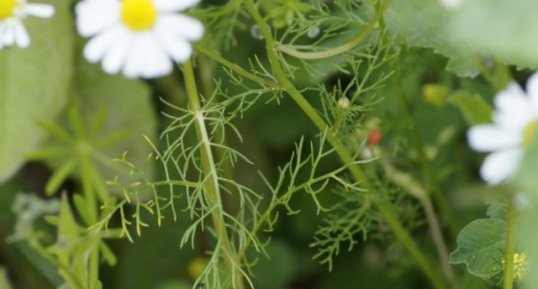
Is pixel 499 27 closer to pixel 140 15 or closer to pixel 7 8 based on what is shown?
pixel 140 15

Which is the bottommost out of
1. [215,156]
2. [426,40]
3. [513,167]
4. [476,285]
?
[476,285]

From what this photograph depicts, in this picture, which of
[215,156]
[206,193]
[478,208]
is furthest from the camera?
[478,208]

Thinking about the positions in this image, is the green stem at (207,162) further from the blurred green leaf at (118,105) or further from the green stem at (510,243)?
the blurred green leaf at (118,105)

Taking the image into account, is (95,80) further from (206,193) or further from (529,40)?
(529,40)

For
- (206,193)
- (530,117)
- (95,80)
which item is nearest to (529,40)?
(530,117)

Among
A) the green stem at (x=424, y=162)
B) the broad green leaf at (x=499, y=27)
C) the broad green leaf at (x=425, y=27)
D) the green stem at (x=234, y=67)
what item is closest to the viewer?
the broad green leaf at (x=499, y=27)

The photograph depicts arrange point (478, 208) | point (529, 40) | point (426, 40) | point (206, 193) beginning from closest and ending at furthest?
point (529, 40) → point (206, 193) → point (426, 40) → point (478, 208)

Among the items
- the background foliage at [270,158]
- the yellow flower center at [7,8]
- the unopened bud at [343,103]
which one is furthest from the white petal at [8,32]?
the unopened bud at [343,103]
